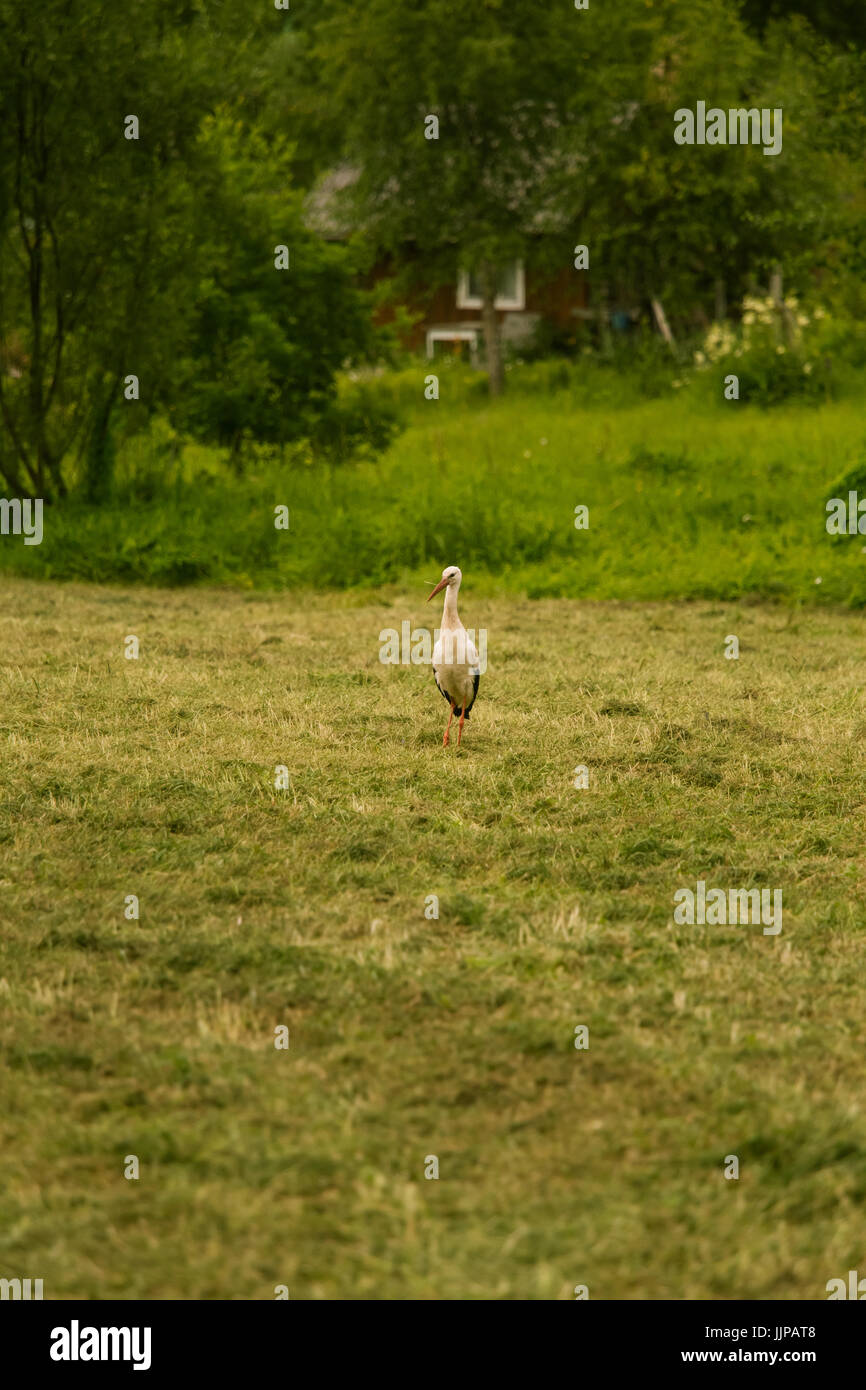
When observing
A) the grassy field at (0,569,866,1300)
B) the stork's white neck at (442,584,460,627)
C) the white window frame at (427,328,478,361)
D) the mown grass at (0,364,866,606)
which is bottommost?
the grassy field at (0,569,866,1300)

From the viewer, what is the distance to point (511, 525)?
14.8m

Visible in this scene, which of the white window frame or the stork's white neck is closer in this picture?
the stork's white neck

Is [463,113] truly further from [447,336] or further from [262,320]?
[262,320]

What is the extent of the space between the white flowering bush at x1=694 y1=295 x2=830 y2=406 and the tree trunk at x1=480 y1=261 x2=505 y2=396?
12.6 feet

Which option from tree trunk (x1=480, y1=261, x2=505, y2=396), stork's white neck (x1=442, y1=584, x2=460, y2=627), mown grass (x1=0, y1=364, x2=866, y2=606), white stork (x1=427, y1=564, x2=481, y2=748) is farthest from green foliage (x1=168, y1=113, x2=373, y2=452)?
white stork (x1=427, y1=564, x2=481, y2=748)

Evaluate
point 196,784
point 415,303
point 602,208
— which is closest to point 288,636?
point 196,784

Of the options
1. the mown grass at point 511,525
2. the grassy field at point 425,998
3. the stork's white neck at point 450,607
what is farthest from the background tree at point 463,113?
the grassy field at point 425,998

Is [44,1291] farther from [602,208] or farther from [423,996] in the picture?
[602,208]

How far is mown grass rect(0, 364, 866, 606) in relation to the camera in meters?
13.9

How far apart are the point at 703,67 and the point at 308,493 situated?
47.2 ft

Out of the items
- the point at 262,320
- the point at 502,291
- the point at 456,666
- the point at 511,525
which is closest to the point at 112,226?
the point at 262,320

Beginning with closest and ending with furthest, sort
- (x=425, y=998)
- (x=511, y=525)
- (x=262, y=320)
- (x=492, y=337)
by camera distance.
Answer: (x=425, y=998), (x=511, y=525), (x=262, y=320), (x=492, y=337)

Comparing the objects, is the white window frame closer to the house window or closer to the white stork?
the house window

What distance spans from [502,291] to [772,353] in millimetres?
12390
